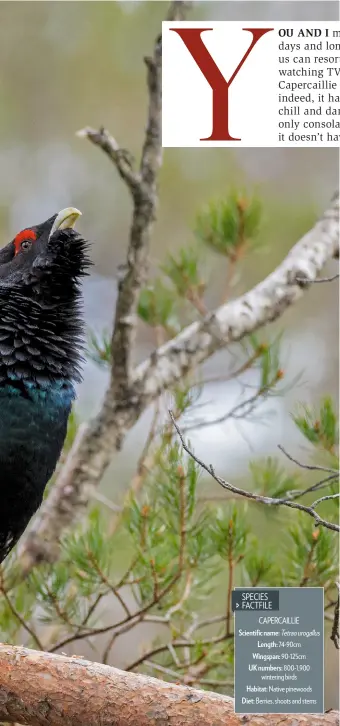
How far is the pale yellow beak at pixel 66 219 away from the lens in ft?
4.77

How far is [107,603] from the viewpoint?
1.68 metres

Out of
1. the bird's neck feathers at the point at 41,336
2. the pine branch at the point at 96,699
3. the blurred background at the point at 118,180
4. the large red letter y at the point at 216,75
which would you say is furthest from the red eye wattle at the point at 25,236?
the pine branch at the point at 96,699

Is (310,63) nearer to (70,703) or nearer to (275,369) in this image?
(275,369)

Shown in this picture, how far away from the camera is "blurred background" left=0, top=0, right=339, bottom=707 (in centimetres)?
180

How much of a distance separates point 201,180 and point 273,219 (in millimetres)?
824

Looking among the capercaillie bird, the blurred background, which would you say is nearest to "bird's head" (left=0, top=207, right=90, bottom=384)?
the capercaillie bird

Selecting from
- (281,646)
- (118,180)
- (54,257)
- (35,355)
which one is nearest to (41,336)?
(35,355)

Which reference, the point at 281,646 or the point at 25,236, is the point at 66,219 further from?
the point at 281,646

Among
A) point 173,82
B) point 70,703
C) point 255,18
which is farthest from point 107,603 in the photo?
point 255,18

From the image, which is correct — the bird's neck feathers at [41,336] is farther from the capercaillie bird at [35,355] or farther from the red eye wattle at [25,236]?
the red eye wattle at [25,236]

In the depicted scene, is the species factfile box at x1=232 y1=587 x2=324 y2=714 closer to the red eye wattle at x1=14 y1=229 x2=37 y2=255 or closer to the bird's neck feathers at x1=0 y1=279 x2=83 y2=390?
the bird's neck feathers at x1=0 y1=279 x2=83 y2=390

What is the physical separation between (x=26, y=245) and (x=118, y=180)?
156 cm

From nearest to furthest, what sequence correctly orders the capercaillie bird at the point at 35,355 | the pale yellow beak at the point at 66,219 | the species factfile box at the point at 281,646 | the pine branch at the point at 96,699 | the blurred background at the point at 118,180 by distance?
1. the pine branch at the point at 96,699
2. the species factfile box at the point at 281,646
3. the capercaillie bird at the point at 35,355
4. the pale yellow beak at the point at 66,219
5. the blurred background at the point at 118,180

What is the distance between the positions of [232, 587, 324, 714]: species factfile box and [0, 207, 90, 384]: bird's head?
0.51 metres
